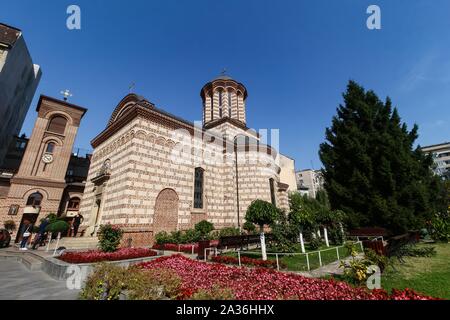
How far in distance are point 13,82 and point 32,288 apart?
3315cm

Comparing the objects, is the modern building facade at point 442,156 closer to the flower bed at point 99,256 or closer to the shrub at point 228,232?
the shrub at point 228,232

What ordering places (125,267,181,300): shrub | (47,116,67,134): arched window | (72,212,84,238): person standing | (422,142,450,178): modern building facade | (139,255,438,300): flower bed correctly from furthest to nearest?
(422,142,450,178): modern building facade → (47,116,67,134): arched window → (72,212,84,238): person standing → (125,267,181,300): shrub → (139,255,438,300): flower bed

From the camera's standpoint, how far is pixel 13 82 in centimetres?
2659

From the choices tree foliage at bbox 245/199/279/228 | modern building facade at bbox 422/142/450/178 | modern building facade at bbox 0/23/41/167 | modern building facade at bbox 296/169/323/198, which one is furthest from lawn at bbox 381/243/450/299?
modern building facade at bbox 422/142/450/178

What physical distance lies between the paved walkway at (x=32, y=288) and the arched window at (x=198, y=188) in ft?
36.1

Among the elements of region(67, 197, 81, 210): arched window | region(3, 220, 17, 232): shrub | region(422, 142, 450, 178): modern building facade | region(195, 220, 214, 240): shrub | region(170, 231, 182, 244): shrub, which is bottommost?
region(170, 231, 182, 244): shrub

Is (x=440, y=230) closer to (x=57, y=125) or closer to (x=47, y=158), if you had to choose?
(x=47, y=158)

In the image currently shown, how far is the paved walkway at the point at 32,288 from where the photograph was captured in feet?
16.8

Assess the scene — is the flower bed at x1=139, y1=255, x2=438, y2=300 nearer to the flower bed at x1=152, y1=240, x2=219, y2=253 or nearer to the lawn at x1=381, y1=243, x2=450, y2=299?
the lawn at x1=381, y1=243, x2=450, y2=299

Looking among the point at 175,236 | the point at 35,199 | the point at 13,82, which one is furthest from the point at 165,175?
the point at 13,82

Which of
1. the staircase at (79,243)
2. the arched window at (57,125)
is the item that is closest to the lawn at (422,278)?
the staircase at (79,243)

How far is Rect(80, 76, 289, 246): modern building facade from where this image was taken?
Result: 1410 centimetres

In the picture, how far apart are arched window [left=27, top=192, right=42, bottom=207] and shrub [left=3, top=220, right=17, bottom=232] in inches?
84.9
